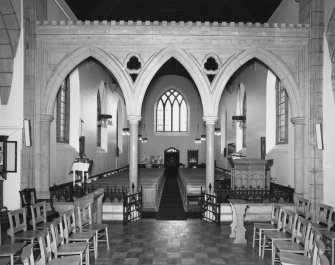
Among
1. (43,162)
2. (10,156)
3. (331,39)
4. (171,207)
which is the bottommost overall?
(171,207)

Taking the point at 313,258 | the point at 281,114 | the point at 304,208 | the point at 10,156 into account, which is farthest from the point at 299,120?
the point at 10,156

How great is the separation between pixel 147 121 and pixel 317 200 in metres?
Answer: 17.3

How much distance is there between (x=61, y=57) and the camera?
33.1 ft

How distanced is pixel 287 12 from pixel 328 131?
4.44 m

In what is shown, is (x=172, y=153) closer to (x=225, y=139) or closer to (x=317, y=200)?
(x=225, y=139)

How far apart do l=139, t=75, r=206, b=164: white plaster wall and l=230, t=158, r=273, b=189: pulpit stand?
14665 mm

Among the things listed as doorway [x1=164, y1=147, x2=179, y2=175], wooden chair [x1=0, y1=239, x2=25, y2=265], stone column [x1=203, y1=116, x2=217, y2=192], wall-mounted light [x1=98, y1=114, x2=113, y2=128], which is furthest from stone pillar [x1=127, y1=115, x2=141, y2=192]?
doorway [x1=164, y1=147, x2=179, y2=175]

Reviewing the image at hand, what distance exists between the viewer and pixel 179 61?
1019 cm

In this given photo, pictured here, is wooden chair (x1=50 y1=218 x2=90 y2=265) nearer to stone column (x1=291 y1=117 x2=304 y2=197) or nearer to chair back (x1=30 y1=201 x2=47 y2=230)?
chair back (x1=30 y1=201 x2=47 y2=230)

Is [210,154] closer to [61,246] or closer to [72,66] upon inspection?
[72,66]

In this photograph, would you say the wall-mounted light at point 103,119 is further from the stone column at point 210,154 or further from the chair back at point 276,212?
the chair back at point 276,212

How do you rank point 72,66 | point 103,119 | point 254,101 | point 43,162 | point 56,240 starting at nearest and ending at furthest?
point 56,240, point 43,162, point 72,66, point 254,101, point 103,119

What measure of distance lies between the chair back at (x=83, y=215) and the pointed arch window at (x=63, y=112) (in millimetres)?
5529

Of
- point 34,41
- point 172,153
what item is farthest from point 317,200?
point 172,153
